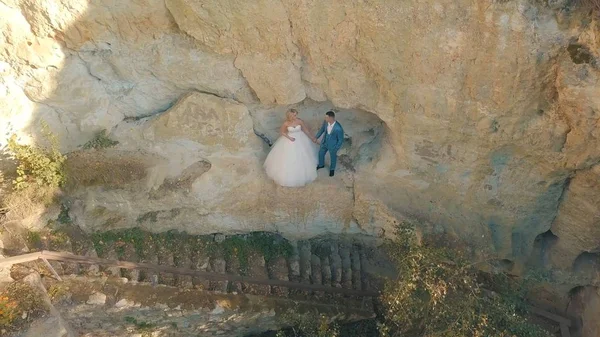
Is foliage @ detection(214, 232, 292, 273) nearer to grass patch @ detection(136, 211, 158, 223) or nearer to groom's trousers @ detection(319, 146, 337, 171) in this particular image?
grass patch @ detection(136, 211, 158, 223)

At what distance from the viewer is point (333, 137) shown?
7.60 metres

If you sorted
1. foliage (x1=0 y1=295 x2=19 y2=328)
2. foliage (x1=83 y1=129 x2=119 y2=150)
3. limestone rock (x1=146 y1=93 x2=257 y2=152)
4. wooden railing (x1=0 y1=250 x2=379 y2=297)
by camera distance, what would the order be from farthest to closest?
foliage (x1=83 y1=129 x2=119 y2=150) → limestone rock (x1=146 y1=93 x2=257 y2=152) → wooden railing (x1=0 y1=250 x2=379 y2=297) → foliage (x1=0 y1=295 x2=19 y2=328)

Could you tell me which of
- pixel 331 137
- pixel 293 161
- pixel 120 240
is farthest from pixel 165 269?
pixel 331 137

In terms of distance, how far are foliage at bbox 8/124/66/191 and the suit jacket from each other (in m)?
4.10

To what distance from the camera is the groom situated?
745cm

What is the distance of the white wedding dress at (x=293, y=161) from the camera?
7.66 meters

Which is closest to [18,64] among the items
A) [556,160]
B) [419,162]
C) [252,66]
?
[252,66]

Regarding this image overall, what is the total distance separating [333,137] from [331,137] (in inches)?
1.3

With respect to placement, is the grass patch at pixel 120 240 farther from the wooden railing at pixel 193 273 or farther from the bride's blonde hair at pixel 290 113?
the bride's blonde hair at pixel 290 113

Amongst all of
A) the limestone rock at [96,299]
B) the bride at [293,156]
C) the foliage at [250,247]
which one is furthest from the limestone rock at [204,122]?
the limestone rock at [96,299]

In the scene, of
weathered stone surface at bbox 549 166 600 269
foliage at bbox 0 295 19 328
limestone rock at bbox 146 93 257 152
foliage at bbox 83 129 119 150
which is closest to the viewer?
foliage at bbox 0 295 19 328

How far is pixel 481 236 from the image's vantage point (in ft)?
25.5

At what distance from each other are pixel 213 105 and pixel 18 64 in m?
2.82

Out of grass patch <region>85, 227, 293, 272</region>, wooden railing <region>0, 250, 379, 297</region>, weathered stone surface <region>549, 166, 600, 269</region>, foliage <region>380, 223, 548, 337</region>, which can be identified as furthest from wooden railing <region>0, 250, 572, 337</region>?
foliage <region>380, 223, 548, 337</region>
